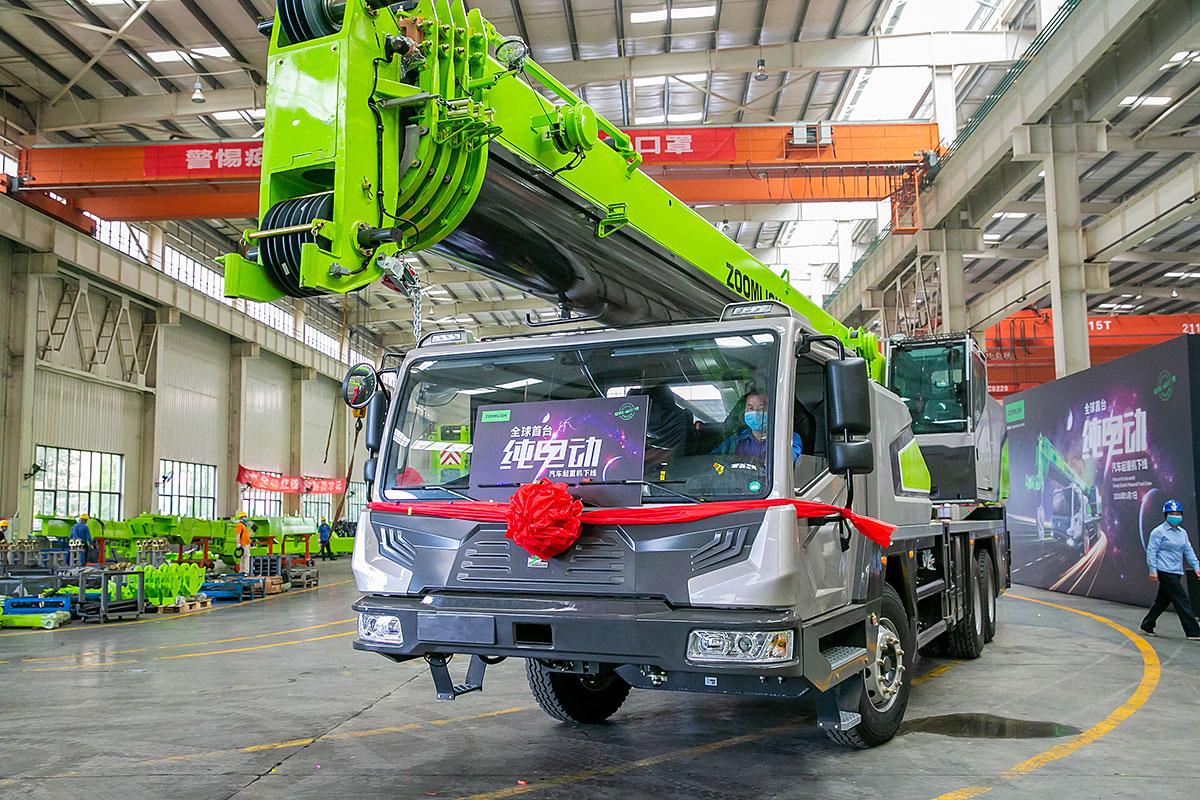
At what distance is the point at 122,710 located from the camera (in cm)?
729

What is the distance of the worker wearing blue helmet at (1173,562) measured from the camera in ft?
35.1

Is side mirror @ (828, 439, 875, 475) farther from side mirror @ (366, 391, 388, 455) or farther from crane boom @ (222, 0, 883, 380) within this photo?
side mirror @ (366, 391, 388, 455)

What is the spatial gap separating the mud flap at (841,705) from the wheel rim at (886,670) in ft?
1.05

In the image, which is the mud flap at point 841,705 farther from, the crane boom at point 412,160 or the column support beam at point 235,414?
the column support beam at point 235,414

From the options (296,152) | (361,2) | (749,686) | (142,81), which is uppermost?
(142,81)

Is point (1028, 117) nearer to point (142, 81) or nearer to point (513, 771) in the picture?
point (513, 771)

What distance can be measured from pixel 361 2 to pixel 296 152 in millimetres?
715

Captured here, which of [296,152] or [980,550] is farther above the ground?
[296,152]

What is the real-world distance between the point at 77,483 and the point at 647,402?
79.6 feet

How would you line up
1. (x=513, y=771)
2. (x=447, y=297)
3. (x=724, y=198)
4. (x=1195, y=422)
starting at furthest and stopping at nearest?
(x=447, y=297) < (x=724, y=198) < (x=1195, y=422) < (x=513, y=771)

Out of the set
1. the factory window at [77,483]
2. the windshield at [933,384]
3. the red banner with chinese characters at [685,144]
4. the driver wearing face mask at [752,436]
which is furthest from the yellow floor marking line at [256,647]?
the factory window at [77,483]

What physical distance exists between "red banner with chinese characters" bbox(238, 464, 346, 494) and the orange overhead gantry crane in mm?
12343

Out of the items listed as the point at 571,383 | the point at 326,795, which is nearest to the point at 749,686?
the point at 571,383

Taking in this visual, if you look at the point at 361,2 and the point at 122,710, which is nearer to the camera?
the point at 361,2
